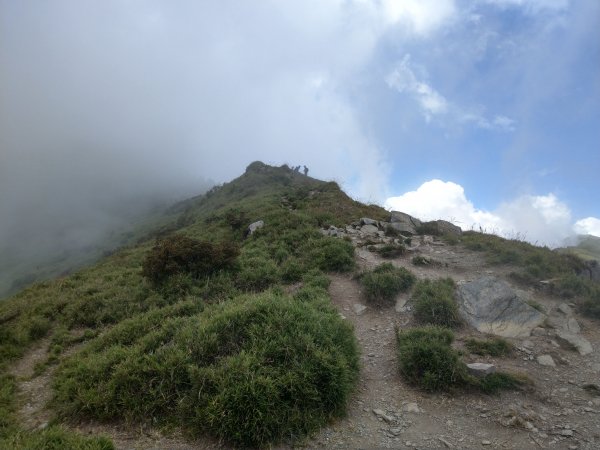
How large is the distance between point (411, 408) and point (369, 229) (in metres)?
12.7

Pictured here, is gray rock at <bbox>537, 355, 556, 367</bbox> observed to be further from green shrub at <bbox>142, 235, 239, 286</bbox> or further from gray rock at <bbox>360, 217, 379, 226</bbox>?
gray rock at <bbox>360, 217, 379, 226</bbox>

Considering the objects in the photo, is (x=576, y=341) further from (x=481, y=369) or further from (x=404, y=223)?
(x=404, y=223)

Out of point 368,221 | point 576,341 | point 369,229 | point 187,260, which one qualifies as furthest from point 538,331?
point 368,221

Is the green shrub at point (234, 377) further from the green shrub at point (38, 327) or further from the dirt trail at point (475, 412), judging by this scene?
the green shrub at point (38, 327)

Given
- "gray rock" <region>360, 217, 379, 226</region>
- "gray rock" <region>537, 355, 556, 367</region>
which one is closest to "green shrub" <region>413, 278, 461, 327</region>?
"gray rock" <region>537, 355, 556, 367</region>

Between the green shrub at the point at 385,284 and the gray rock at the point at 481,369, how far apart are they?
12.6 ft

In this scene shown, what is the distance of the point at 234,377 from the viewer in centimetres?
604

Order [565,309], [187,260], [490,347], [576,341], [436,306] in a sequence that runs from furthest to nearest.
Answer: [187,260] → [565,309] → [436,306] → [576,341] → [490,347]

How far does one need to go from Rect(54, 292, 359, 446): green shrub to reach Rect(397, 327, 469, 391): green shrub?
1155 millimetres

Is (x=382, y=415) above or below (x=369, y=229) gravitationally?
below

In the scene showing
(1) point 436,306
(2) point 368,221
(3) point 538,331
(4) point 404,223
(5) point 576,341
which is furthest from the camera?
(4) point 404,223

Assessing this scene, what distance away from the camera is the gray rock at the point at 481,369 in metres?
7.18

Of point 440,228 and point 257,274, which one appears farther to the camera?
point 440,228

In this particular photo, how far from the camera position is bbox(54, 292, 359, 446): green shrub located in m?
5.69
